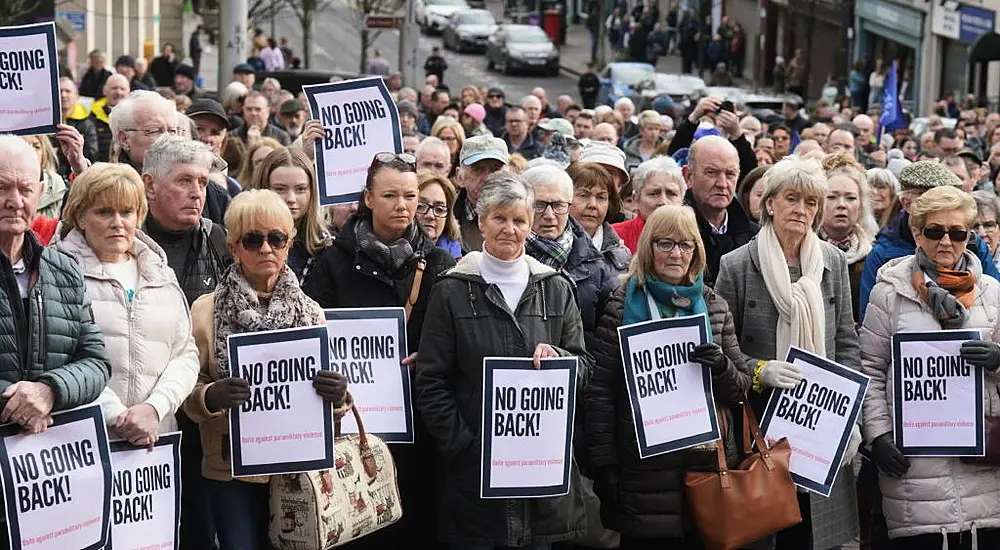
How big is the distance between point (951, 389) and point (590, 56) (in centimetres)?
5522

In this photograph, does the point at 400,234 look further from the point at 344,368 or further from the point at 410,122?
the point at 410,122

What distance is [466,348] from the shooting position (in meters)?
6.83

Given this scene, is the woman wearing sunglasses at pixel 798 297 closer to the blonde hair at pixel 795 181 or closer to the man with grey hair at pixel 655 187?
the blonde hair at pixel 795 181

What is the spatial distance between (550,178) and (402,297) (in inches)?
36.7

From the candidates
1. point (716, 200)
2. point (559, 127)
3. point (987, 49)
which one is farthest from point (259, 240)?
point (987, 49)

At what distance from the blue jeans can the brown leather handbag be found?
179 cm

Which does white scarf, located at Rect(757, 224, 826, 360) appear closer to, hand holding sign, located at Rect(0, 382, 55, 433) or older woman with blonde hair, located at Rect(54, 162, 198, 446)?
older woman with blonde hair, located at Rect(54, 162, 198, 446)

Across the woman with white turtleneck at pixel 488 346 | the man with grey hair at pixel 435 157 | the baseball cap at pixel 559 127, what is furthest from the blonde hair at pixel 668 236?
the baseball cap at pixel 559 127

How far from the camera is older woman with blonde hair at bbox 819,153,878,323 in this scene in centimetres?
908

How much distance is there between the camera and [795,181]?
7551mm

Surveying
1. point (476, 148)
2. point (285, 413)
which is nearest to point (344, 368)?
point (285, 413)

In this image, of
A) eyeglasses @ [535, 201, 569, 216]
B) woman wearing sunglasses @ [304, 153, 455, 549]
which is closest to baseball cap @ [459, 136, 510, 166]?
eyeglasses @ [535, 201, 569, 216]

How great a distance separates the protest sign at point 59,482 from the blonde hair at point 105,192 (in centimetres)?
81

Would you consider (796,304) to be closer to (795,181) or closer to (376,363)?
(795,181)
